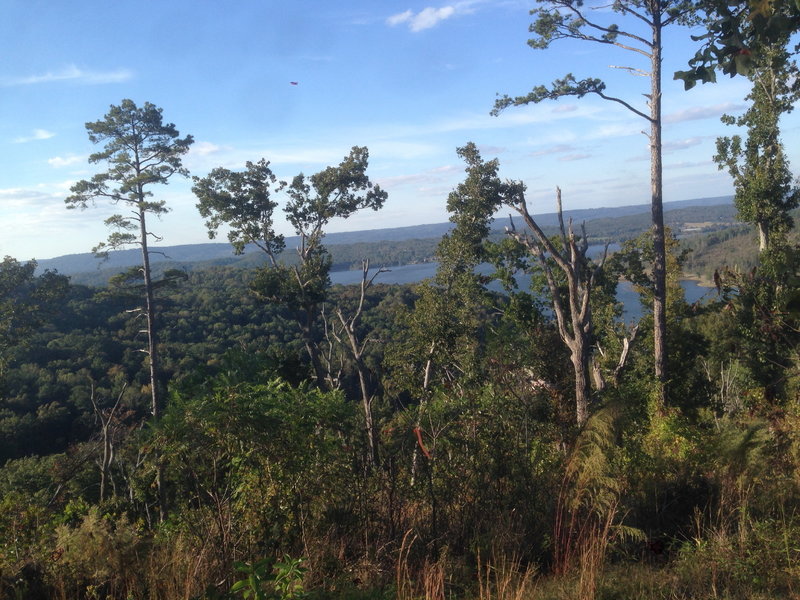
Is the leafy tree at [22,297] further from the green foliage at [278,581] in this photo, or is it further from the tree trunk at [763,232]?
the tree trunk at [763,232]

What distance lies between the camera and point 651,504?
3.84 meters

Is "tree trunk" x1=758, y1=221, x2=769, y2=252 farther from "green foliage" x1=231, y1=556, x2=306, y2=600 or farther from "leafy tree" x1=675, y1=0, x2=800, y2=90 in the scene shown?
"green foliage" x1=231, y1=556, x2=306, y2=600

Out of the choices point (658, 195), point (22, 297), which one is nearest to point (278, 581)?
point (658, 195)

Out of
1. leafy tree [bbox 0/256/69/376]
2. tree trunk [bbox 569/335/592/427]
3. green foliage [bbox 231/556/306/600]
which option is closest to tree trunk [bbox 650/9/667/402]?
tree trunk [bbox 569/335/592/427]

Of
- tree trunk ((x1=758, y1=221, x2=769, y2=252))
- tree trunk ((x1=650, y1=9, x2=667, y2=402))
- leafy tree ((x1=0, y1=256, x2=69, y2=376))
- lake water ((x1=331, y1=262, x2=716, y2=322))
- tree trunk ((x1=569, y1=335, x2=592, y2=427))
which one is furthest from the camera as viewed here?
tree trunk ((x1=758, y1=221, x2=769, y2=252))

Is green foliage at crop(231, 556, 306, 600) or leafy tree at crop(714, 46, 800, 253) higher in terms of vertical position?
leafy tree at crop(714, 46, 800, 253)

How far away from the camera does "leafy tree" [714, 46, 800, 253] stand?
46.6 feet

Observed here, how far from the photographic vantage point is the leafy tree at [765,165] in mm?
14195

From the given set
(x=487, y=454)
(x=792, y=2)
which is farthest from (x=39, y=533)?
(x=792, y=2)

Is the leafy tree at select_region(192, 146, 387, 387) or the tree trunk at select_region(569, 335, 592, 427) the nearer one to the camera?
the tree trunk at select_region(569, 335, 592, 427)

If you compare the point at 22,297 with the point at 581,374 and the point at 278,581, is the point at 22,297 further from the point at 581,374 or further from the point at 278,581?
the point at 278,581

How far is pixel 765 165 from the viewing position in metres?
14.4

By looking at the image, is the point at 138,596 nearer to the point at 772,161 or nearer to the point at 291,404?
the point at 291,404

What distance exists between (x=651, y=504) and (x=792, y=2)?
10.2 ft
